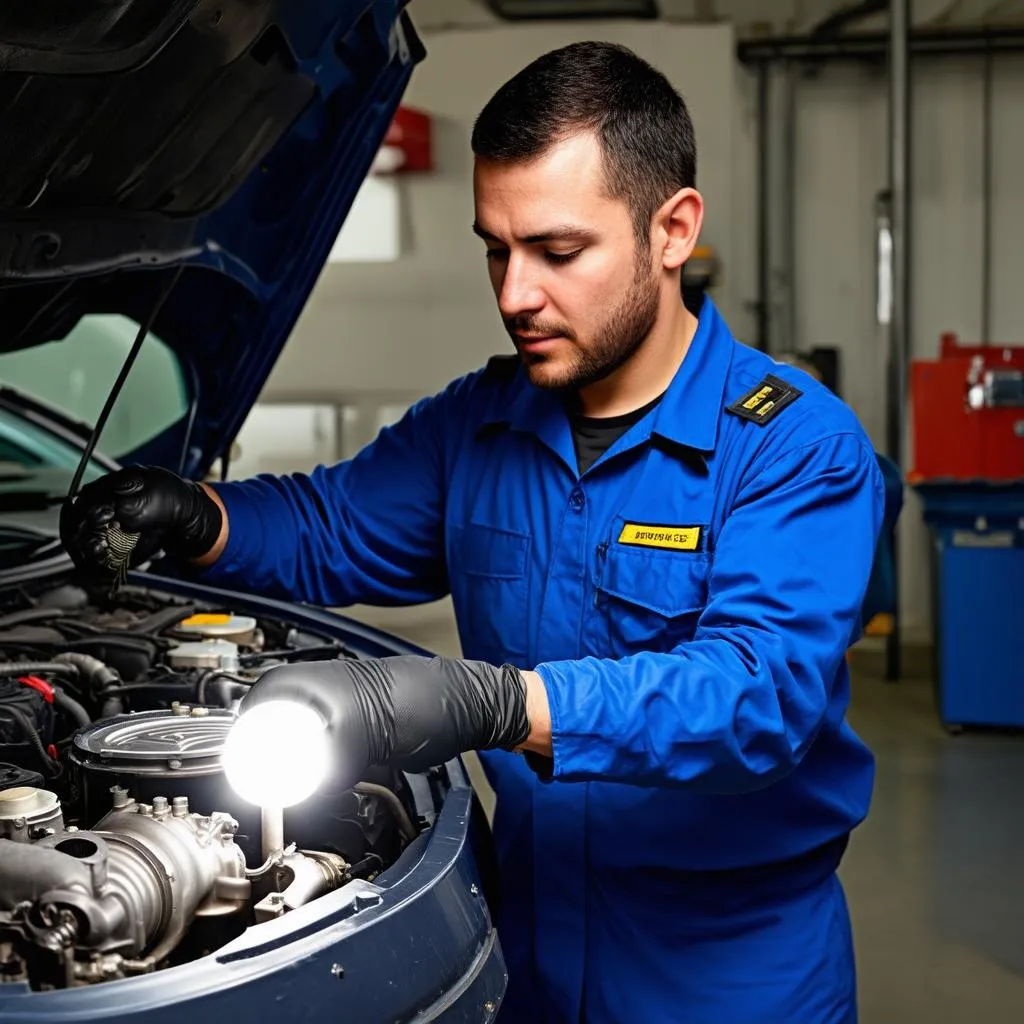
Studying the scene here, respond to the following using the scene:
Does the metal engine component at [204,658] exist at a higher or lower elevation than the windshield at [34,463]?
lower

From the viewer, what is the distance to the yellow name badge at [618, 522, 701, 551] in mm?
1510

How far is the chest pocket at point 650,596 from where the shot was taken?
1.50m

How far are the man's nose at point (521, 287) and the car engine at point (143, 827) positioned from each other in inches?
21.4

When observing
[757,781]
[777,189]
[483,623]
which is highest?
[777,189]

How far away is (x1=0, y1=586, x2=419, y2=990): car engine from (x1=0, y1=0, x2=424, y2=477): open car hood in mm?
603

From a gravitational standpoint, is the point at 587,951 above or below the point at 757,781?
below

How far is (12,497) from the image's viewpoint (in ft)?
7.62

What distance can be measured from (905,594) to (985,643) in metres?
1.86

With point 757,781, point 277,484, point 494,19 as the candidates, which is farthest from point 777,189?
point 757,781

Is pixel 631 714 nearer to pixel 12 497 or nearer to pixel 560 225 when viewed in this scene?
pixel 560 225

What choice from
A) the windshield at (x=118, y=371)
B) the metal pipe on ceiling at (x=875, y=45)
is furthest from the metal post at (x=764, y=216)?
the windshield at (x=118, y=371)

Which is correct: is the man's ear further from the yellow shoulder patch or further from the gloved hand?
the gloved hand

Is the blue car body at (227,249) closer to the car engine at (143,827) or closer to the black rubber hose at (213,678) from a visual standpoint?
the car engine at (143,827)

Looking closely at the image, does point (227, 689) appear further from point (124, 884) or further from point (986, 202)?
point (986, 202)
